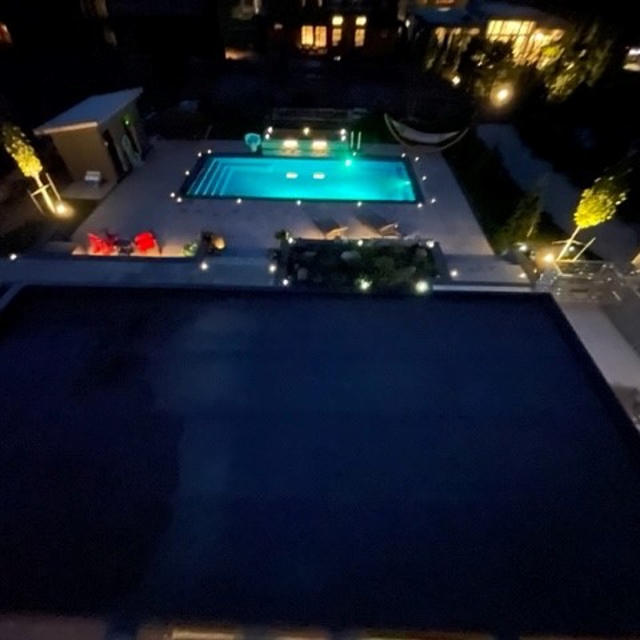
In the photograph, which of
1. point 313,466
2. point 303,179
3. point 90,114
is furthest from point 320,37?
point 313,466

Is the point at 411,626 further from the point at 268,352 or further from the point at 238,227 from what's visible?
the point at 238,227

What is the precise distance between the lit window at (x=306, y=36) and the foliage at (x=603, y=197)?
22223mm

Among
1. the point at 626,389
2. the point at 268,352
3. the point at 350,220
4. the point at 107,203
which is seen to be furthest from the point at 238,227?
the point at 626,389

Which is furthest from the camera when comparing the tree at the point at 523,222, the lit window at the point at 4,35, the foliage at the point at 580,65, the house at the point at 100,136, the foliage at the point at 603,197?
the lit window at the point at 4,35

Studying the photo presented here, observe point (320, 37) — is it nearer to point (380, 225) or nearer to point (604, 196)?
point (380, 225)

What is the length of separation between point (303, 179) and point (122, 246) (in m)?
8.44

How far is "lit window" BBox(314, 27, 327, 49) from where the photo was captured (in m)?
26.6

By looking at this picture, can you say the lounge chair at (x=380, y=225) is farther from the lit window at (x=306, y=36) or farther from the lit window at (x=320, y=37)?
the lit window at (x=306, y=36)

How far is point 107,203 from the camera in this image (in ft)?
52.4

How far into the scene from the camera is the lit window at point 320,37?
87.2 feet

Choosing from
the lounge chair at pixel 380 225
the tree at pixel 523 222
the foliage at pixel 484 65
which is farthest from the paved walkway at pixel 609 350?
the foliage at pixel 484 65

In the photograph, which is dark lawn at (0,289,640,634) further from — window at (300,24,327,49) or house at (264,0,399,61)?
window at (300,24,327,49)

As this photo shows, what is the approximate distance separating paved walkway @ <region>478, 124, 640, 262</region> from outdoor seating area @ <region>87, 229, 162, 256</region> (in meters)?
13.4

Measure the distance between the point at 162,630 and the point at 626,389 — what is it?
9.12 meters
